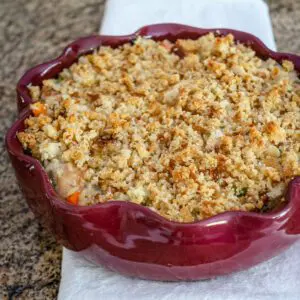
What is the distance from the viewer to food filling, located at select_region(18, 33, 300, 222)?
100 centimetres

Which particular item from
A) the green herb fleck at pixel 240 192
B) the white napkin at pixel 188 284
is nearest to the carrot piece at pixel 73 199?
the white napkin at pixel 188 284

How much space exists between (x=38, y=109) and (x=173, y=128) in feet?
0.84

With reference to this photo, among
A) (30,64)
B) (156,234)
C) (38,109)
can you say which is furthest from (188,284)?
(30,64)

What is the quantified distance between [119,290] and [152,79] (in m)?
0.42

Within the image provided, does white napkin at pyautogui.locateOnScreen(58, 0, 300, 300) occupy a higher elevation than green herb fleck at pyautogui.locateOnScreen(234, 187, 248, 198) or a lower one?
lower

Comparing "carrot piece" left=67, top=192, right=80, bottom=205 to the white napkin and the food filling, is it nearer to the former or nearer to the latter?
the food filling

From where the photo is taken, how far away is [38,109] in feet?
3.80

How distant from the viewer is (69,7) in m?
2.04

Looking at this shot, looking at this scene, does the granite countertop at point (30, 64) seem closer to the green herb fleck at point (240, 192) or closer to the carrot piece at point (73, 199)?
the carrot piece at point (73, 199)

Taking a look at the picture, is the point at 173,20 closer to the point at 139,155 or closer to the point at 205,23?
the point at 205,23

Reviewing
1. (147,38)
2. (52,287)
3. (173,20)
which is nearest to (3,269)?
(52,287)

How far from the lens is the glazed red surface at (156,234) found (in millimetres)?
911

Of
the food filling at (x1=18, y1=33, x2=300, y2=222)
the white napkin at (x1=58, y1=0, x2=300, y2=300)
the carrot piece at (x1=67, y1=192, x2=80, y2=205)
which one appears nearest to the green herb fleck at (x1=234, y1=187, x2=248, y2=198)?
the food filling at (x1=18, y1=33, x2=300, y2=222)

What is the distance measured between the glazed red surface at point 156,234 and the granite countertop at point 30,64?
0.59 feet
